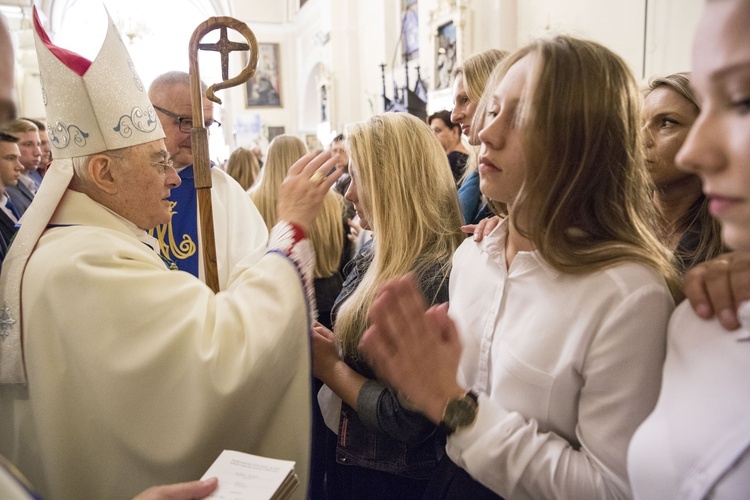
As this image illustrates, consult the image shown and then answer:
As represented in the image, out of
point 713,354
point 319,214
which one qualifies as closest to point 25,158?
point 319,214

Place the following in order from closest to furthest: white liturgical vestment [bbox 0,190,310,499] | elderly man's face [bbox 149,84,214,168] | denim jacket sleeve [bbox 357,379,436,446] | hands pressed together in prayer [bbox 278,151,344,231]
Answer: white liturgical vestment [bbox 0,190,310,499] < denim jacket sleeve [bbox 357,379,436,446] < hands pressed together in prayer [bbox 278,151,344,231] < elderly man's face [bbox 149,84,214,168]

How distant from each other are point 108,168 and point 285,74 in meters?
16.9

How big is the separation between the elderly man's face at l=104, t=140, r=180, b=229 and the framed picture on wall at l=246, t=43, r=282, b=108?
16.6 m

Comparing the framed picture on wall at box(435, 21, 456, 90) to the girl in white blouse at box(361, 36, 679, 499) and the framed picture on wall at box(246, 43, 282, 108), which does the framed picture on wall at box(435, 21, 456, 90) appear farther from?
the framed picture on wall at box(246, 43, 282, 108)

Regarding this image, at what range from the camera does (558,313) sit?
1.01 meters

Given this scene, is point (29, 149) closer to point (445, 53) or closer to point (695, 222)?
point (695, 222)

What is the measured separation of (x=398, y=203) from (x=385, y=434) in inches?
27.6

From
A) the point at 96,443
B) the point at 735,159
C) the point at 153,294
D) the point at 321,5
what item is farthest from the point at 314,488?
the point at 321,5

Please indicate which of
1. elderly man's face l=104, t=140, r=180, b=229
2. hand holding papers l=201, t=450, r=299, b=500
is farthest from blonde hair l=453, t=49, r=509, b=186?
hand holding papers l=201, t=450, r=299, b=500

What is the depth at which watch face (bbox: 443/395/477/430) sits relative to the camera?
943mm

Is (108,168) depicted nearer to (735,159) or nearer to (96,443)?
(96,443)

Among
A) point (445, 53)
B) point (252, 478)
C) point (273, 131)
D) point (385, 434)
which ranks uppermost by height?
point (445, 53)

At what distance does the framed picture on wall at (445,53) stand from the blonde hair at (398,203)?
6.60 m

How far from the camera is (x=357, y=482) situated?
62.7 inches
